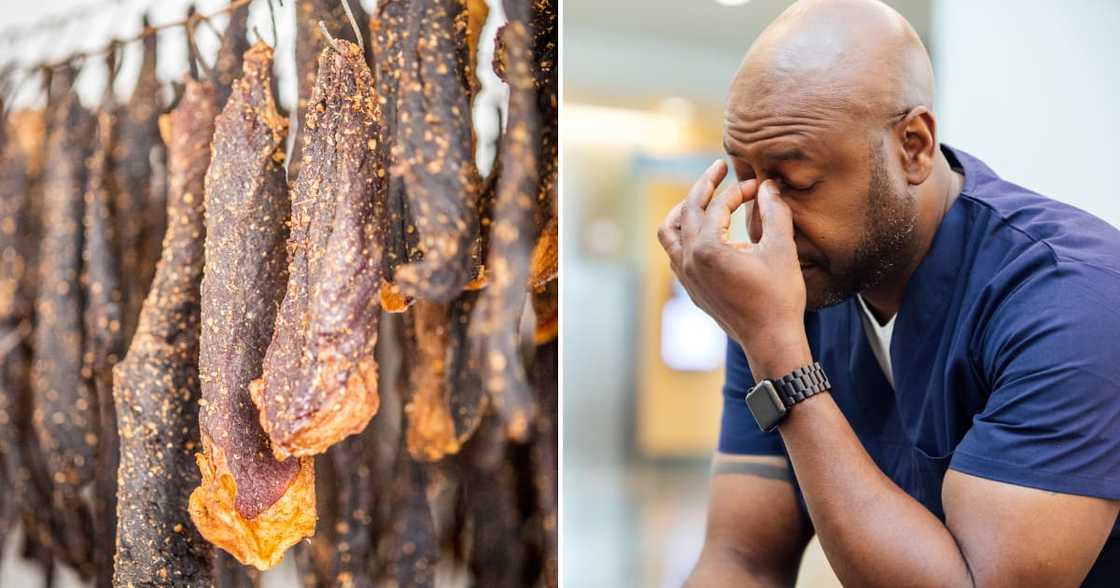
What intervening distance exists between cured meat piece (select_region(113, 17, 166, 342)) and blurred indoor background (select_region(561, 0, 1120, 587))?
3.15 ft

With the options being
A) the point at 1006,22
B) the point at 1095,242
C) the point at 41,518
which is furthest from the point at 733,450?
the point at 41,518

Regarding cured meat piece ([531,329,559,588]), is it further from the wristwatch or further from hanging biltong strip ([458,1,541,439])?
the wristwatch

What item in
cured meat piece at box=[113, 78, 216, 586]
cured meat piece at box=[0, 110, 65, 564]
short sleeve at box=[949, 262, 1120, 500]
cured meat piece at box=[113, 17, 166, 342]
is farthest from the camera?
cured meat piece at box=[0, 110, 65, 564]

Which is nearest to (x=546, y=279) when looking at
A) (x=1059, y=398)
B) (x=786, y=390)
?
(x=786, y=390)

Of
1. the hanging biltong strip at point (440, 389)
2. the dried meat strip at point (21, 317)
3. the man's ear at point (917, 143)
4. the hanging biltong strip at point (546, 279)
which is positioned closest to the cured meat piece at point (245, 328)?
the hanging biltong strip at point (440, 389)

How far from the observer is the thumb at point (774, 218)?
1.24 metres

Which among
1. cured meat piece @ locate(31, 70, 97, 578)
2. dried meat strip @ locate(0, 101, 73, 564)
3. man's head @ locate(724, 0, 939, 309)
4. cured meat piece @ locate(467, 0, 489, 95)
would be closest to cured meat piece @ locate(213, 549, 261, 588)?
cured meat piece @ locate(31, 70, 97, 578)

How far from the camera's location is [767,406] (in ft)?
3.99

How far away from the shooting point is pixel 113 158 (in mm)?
1746

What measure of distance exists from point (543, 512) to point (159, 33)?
3.50 feet

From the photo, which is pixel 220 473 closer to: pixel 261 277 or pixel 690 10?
pixel 261 277

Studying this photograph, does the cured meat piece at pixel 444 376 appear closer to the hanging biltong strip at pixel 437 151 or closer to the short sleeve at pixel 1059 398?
the hanging biltong strip at pixel 437 151

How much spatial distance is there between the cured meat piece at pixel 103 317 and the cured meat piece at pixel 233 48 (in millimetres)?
326

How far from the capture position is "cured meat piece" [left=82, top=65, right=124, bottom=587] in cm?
171
